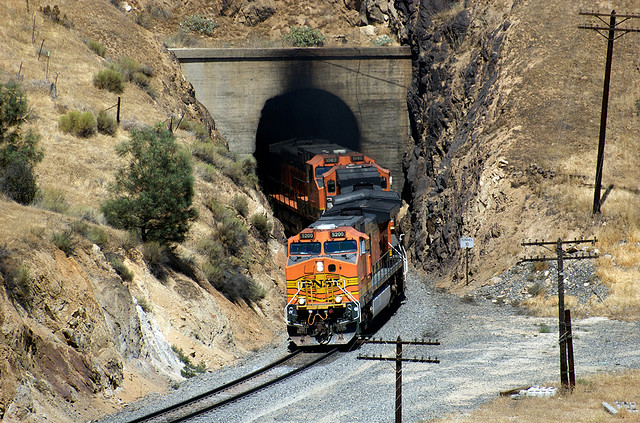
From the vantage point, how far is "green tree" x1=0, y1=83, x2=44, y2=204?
981 inches

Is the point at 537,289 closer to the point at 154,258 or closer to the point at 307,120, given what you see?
the point at 154,258

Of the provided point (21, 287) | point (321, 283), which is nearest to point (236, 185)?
point (321, 283)

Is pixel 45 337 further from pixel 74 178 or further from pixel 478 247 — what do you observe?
pixel 478 247

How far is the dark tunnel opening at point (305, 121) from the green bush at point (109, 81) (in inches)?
450

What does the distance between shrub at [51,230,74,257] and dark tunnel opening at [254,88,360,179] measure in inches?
1122

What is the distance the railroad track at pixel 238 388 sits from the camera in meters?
17.6

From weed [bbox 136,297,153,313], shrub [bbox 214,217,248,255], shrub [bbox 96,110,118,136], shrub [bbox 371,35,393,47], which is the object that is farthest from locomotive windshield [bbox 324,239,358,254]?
shrub [bbox 371,35,393,47]

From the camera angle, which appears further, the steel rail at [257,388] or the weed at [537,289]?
the weed at [537,289]

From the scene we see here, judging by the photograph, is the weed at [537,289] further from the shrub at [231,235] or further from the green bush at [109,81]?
the green bush at [109,81]

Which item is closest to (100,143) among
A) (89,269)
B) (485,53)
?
(89,269)

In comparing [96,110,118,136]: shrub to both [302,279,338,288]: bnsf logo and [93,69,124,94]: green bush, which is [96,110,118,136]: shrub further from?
[302,279,338,288]: bnsf logo

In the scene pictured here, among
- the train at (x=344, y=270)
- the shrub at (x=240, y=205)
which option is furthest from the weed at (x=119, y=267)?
the shrub at (x=240, y=205)

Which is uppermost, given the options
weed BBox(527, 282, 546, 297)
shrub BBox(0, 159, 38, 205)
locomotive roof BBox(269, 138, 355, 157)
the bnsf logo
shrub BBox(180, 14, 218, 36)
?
shrub BBox(180, 14, 218, 36)

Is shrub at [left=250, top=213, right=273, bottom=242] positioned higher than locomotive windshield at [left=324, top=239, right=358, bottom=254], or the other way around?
locomotive windshield at [left=324, top=239, right=358, bottom=254]
